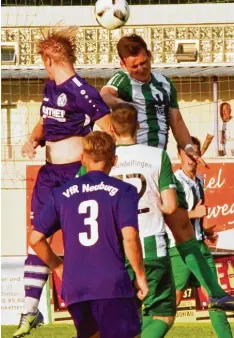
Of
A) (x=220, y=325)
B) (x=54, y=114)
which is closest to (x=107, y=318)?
(x=54, y=114)

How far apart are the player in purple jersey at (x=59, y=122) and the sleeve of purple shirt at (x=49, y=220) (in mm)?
1962

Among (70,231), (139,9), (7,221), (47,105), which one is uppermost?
(139,9)

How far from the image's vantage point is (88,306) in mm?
7039

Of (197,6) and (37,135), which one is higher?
(197,6)

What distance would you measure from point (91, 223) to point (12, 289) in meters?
9.78

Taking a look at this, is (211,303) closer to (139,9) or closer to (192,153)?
(192,153)

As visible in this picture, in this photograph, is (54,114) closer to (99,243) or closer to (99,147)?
(99,147)

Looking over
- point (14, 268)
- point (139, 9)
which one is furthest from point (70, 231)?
point (139, 9)

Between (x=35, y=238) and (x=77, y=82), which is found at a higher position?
(x=77, y=82)

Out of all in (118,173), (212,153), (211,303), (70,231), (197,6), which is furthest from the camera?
(197,6)

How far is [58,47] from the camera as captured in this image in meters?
9.23

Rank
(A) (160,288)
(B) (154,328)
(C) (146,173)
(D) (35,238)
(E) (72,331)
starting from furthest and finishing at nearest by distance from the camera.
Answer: (E) (72,331)
(B) (154,328)
(A) (160,288)
(C) (146,173)
(D) (35,238)

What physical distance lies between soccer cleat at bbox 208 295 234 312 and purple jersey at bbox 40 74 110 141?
1.73 m

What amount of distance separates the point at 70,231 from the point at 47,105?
2.46 meters
